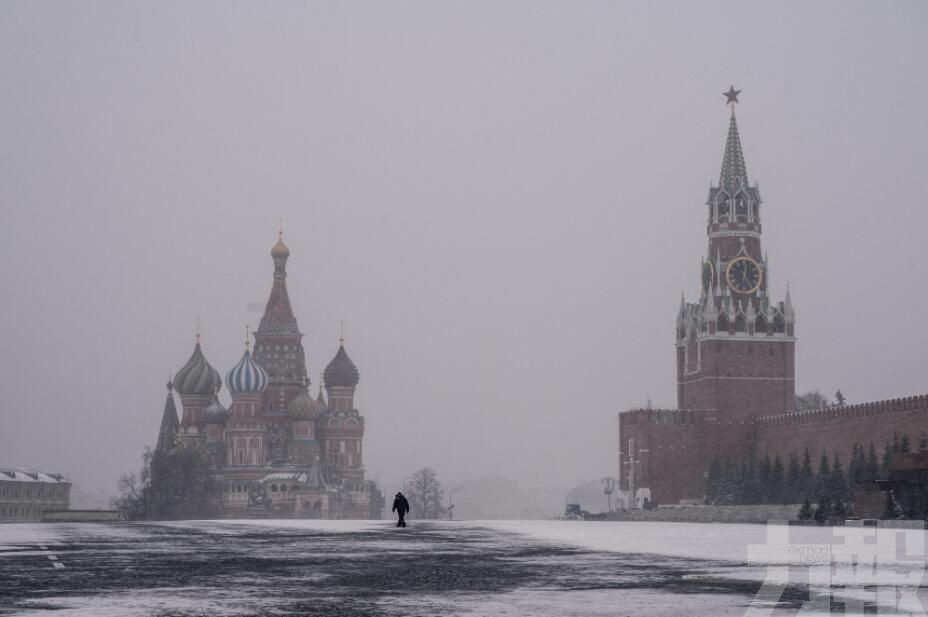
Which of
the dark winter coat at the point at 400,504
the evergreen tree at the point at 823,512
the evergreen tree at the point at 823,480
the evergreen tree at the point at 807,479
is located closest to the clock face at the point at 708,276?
the evergreen tree at the point at 807,479

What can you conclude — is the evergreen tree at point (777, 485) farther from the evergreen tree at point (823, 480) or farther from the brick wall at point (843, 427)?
the brick wall at point (843, 427)

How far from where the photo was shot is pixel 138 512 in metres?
96.9

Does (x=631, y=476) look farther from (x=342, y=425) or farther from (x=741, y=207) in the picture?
(x=342, y=425)

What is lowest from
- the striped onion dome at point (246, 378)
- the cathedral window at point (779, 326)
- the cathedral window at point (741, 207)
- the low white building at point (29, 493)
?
the low white building at point (29, 493)

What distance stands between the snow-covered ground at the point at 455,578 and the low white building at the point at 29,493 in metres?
113

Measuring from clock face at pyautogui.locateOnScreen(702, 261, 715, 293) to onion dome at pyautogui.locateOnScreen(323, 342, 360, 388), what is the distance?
35.4m

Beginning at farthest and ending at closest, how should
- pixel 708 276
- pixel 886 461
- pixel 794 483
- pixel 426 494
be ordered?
pixel 426 494 → pixel 708 276 → pixel 794 483 → pixel 886 461

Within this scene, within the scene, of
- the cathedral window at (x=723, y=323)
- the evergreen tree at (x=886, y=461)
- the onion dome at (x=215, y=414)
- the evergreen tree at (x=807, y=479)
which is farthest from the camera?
the onion dome at (x=215, y=414)

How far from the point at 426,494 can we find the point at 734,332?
33.6 metres

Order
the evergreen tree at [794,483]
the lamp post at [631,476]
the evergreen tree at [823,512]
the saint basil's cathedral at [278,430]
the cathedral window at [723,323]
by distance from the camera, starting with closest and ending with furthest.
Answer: the evergreen tree at [823,512]
the evergreen tree at [794,483]
the lamp post at [631,476]
the cathedral window at [723,323]
the saint basil's cathedral at [278,430]

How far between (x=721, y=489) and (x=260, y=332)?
51159 mm

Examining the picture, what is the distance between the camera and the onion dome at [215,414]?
116938 mm

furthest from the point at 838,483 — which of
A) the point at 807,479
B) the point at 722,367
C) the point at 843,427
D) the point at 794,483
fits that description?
the point at 722,367

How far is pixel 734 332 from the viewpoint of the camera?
3462 inches
